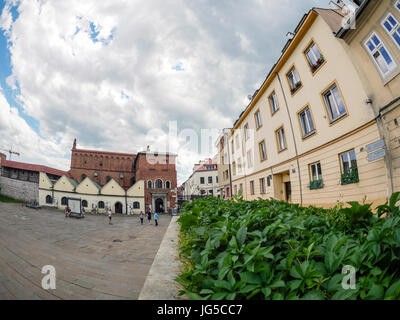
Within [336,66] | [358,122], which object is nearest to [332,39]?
[336,66]

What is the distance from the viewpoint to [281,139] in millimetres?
12648

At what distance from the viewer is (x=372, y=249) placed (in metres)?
1.04

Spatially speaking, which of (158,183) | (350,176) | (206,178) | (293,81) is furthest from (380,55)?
(206,178)

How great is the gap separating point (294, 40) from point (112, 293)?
1379 cm

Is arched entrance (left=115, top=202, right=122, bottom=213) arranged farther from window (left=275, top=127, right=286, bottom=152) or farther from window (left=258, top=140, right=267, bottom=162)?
window (left=275, top=127, right=286, bottom=152)

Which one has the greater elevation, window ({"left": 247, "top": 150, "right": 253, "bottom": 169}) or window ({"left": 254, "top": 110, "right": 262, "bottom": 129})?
window ({"left": 254, "top": 110, "right": 262, "bottom": 129})

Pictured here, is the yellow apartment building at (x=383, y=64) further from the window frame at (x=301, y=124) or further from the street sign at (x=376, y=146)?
the window frame at (x=301, y=124)

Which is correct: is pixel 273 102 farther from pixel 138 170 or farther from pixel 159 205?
pixel 138 170

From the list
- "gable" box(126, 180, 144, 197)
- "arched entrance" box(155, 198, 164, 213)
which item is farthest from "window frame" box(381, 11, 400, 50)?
"arched entrance" box(155, 198, 164, 213)

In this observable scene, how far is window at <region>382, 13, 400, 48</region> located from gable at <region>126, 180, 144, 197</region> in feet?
120

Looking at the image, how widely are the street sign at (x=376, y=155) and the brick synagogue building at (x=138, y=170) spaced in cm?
3423

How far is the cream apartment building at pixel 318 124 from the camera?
693 cm

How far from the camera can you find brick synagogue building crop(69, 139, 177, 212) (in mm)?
37594

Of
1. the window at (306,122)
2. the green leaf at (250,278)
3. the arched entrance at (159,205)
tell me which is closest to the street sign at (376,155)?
the window at (306,122)
